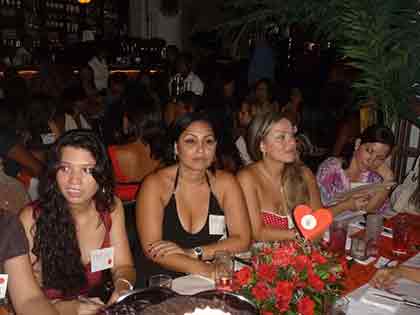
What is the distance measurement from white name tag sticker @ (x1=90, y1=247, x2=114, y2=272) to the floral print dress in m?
1.66

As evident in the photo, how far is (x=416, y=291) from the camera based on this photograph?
2094 mm

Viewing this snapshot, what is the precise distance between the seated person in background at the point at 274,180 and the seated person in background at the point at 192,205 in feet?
0.46

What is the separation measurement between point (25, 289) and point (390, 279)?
1.47 meters

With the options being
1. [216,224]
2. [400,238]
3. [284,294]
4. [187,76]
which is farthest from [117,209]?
[187,76]

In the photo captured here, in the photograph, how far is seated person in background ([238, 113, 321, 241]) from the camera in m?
2.93

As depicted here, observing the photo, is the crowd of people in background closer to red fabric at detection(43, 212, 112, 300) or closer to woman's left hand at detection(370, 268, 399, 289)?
red fabric at detection(43, 212, 112, 300)

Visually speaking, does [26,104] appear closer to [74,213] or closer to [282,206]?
[74,213]

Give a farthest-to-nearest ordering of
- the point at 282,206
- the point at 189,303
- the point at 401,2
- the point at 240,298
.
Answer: the point at 401,2
the point at 282,206
the point at 240,298
the point at 189,303

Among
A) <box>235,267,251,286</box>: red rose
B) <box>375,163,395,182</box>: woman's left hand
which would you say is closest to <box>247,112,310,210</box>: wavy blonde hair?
<box>375,163,395,182</box>: woman's left hand

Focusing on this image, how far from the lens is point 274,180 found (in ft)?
10.2

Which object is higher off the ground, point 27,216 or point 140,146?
point 140,146

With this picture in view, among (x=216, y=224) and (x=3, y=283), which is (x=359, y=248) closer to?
(x=216, y=224)

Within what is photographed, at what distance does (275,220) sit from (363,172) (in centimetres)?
83

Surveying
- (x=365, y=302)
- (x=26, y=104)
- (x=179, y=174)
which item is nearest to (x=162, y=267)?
(x=179, y=174)
